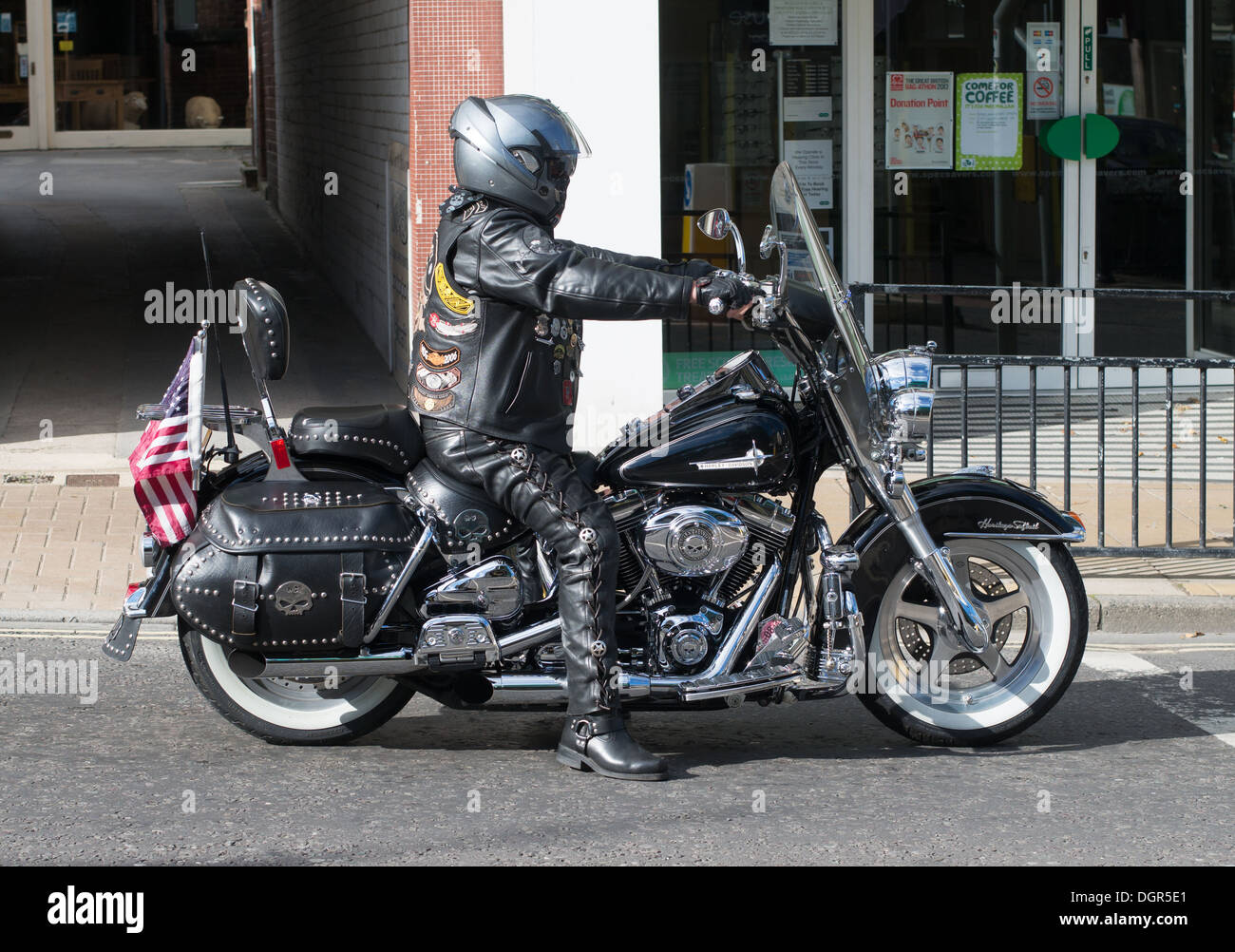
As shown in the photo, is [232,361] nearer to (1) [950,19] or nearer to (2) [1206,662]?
(1) [950,19]

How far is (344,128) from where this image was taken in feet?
47.8

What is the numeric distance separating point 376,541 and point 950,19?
7.88m

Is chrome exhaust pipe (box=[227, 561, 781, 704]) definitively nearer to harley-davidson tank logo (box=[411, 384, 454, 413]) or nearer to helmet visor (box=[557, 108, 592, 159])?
harley-davidson tank logo (box=[411, 384, 454, 413])

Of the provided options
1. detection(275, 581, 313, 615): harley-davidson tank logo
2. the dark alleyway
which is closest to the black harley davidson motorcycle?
detection(275, 581, 313, 615): harley-davidson tank logo

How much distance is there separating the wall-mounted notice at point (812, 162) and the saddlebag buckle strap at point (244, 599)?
7.26m

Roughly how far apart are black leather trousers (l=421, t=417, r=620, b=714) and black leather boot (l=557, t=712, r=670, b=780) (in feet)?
0.17

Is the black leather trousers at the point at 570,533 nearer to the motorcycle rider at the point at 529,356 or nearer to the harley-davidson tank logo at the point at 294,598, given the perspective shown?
the motorcycle rider at the point at 529,356

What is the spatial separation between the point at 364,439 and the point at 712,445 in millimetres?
1042

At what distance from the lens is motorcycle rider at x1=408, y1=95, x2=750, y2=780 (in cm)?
470

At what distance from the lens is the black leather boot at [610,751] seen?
192 inches

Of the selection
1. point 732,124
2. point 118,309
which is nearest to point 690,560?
point 732,124

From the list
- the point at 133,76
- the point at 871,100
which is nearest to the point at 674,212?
the point at 871,100

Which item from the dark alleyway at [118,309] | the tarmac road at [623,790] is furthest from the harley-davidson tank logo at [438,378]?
the dark alleyway at [118,309]

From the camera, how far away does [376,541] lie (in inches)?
193
